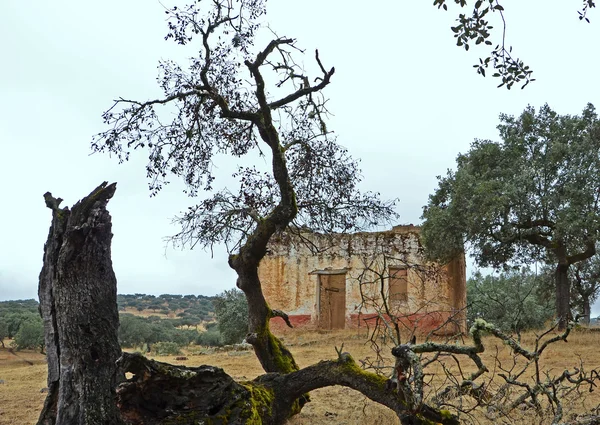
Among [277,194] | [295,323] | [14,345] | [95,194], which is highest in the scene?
[277,194]

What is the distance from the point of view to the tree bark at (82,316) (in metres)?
4.86

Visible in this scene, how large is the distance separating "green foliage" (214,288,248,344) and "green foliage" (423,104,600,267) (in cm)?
891

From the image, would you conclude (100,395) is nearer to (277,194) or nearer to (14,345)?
(277,194)

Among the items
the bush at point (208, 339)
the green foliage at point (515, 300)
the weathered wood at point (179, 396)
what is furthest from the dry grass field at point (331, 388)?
the bush at point (208, 339)

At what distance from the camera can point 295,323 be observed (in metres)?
21.7

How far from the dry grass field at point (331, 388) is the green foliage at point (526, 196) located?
318 cm

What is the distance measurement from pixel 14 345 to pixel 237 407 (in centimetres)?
2476

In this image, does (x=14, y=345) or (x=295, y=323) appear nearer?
(x=295, y=323)

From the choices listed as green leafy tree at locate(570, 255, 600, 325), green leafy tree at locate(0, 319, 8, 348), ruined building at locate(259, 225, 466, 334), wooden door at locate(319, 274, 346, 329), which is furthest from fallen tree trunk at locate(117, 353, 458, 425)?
green leafy tree at locate(0, 319, 8, 348)

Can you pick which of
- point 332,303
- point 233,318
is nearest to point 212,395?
point 332,303

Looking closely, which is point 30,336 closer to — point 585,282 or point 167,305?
point 585,282

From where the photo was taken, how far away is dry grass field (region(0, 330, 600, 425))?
7148mm

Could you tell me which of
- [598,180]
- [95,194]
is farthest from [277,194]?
[598,180]

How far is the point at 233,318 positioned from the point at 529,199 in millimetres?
12944
